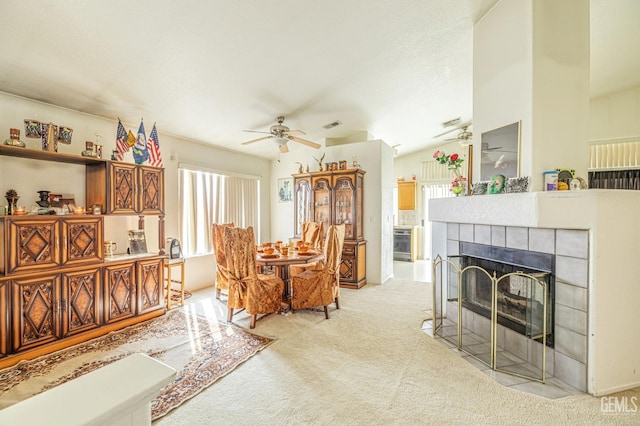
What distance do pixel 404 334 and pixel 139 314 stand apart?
314cm

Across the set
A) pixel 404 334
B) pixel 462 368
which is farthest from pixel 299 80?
pixel 462 368

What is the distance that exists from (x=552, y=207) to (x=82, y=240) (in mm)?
4424

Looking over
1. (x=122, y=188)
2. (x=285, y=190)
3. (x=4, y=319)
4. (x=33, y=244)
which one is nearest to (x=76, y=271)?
(x=33, y=244)

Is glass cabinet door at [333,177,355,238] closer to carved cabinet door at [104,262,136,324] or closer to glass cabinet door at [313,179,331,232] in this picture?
glass cabinet door at [313,179,331,232]

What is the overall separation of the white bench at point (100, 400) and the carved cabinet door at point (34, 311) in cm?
286

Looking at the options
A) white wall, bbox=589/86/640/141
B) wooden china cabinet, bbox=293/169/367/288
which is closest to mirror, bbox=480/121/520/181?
wooden china cabinet, bbox=293/169/367/288

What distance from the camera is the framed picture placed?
637 cm

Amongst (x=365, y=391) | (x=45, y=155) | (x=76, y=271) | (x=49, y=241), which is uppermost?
(x=45, y=155)

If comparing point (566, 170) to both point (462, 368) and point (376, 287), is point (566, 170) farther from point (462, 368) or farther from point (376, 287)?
point (376, 287)

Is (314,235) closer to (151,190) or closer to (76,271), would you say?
(151,190)

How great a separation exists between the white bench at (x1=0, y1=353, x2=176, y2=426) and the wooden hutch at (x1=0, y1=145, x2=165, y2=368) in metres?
2.87

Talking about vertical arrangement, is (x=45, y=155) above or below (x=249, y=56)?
below

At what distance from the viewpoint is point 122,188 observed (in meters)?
3.39

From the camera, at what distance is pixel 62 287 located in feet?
9.34
